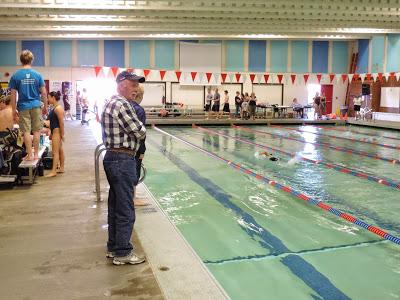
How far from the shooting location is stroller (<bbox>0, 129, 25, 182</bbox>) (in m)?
5.91

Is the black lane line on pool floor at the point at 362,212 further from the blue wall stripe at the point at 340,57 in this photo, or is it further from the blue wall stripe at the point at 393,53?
the blue wall stripe at the point at 340,57

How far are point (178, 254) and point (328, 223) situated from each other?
100 inches

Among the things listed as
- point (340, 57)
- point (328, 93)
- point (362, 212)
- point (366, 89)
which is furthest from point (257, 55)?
point (362, 212)

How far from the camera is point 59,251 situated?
3568 millimetres

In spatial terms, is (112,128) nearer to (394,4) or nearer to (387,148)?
(387,148)

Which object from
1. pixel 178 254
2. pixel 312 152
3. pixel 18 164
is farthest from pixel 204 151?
pixel 178 254

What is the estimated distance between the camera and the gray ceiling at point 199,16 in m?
13.8

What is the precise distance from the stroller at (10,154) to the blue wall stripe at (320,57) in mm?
23823

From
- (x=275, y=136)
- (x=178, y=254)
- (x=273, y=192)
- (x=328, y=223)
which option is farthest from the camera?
(x=275, y=136)

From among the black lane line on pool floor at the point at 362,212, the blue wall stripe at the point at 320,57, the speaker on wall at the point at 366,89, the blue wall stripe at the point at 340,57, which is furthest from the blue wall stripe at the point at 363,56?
the black lane line on pool floor at the point at 362,212

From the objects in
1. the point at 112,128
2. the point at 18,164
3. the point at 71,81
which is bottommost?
the point at 18,164

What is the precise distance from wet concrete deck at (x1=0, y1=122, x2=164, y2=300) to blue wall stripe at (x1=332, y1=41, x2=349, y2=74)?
24412 millimetres

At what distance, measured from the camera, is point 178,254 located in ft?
11.7

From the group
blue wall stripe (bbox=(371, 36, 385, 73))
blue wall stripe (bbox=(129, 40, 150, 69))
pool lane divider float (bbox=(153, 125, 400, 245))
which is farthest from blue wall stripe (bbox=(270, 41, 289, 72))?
pool lane divider float (bbox=(153, 125, 400, 245))
